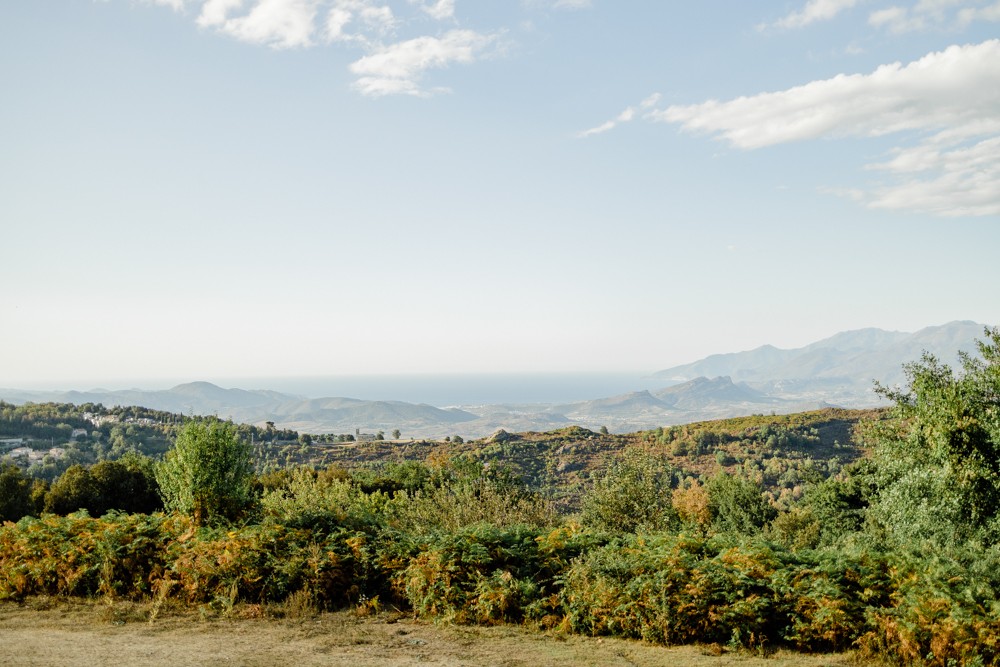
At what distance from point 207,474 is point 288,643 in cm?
438

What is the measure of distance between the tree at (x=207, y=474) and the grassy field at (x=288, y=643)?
6.89ft

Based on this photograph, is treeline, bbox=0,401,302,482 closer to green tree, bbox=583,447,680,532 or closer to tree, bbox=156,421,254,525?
green tree, bbox=583,447,680,532

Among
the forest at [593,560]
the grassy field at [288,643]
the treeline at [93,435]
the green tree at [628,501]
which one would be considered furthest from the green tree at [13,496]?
the treeline at [93,435]

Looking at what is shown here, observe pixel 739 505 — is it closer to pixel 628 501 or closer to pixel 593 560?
pixel 628 501

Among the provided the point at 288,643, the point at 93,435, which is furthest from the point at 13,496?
the point at 93,435

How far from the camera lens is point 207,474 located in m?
11.1

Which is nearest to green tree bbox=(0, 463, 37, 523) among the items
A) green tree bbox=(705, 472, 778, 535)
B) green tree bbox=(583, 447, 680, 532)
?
green tree bbox=(583, 447, 680, 532)

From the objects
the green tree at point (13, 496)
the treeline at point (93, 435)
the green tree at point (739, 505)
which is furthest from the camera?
the treeline at point (93, 435)

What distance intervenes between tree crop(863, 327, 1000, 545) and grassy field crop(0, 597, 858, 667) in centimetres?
609

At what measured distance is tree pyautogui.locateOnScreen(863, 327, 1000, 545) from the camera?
11.3 m

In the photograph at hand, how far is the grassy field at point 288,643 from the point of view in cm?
725

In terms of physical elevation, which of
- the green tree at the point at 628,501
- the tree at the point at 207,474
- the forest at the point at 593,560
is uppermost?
the tree at the point at 207,474

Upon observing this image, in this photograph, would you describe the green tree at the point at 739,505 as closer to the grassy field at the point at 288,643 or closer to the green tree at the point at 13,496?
the grassy field at the point at 288,643

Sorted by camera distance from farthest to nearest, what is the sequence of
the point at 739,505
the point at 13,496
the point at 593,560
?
1. the point at 739,505
2. the point at 13,496
3. the point at 593,560
